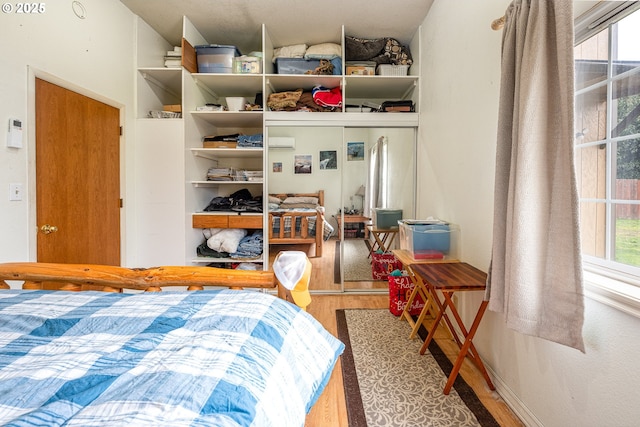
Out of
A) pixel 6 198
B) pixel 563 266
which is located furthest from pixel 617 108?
pixel 6 198

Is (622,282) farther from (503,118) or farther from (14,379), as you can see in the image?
(14,379)

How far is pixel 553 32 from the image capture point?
43.4 inches

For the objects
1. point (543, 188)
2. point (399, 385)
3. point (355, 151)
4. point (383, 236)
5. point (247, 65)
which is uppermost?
point (247, 65)

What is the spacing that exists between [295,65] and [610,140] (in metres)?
2.60

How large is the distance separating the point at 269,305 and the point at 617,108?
1.51 meters

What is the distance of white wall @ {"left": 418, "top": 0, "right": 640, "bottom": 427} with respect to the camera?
0.98 metres

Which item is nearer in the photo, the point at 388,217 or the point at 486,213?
the point at 486,213

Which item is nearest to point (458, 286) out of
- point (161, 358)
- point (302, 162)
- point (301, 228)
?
point (161, 358)

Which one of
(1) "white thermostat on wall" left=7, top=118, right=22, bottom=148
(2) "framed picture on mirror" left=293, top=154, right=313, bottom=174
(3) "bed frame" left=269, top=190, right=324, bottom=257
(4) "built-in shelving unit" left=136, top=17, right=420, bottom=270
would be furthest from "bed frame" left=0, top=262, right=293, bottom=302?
(2) "framed picture on mirror" left=293, top=154, right=313, bottom=174

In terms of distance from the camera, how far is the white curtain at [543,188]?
101 centimetres

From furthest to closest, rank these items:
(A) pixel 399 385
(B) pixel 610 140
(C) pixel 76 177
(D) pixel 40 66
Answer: (C) pixel 76 177 → (D) pixel 40 66 → (A) pixel 399 385 → (B) pixel 610 140

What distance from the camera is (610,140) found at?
1109 millimetres

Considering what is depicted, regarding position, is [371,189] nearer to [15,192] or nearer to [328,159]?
[328,159]

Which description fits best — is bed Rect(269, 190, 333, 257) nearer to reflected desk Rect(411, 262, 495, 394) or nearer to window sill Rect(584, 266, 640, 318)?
reflected desk Rect(411, 262, 495, 394)
